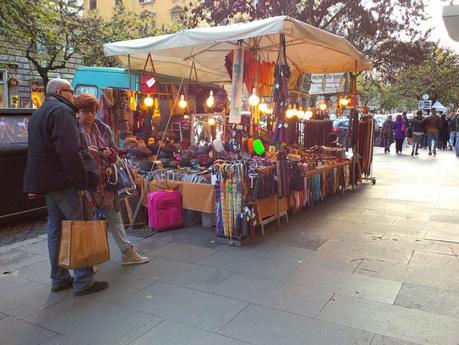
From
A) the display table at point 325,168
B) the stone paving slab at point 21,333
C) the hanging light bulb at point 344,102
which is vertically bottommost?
the stone paving slab at point 21,333

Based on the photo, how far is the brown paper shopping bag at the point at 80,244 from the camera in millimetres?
3668

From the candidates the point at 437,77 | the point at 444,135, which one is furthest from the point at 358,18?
the point at 437,77

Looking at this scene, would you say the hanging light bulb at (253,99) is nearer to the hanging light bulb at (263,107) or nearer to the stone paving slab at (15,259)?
the hanging light bulb at (263,107)

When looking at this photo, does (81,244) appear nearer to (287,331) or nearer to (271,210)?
(287,331)

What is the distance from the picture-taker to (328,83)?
33.3 ft

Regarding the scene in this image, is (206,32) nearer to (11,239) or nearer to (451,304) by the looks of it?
(11,239)

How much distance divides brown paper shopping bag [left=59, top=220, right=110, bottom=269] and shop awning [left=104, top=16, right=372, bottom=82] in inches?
126

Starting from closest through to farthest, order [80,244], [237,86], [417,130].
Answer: [80,244] < [237,86] < [417,130]

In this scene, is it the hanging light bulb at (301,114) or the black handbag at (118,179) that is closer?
the black handbag at (118,179)

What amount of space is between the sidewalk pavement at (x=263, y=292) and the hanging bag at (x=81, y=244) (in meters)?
0.35

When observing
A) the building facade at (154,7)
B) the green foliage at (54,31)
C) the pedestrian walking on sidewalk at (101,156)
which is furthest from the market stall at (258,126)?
the building facade at (154,7)

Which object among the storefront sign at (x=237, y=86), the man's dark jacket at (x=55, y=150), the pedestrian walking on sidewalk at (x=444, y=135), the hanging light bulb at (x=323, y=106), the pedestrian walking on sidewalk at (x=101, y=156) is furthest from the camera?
the pedestrian walking on sidewalk at (x=444, y=135)

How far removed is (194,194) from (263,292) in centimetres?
224

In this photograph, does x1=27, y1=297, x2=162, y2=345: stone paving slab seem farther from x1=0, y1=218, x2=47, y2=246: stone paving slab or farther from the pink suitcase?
x1=0, y1=218, x2=47, y2=246: stone paving slab
